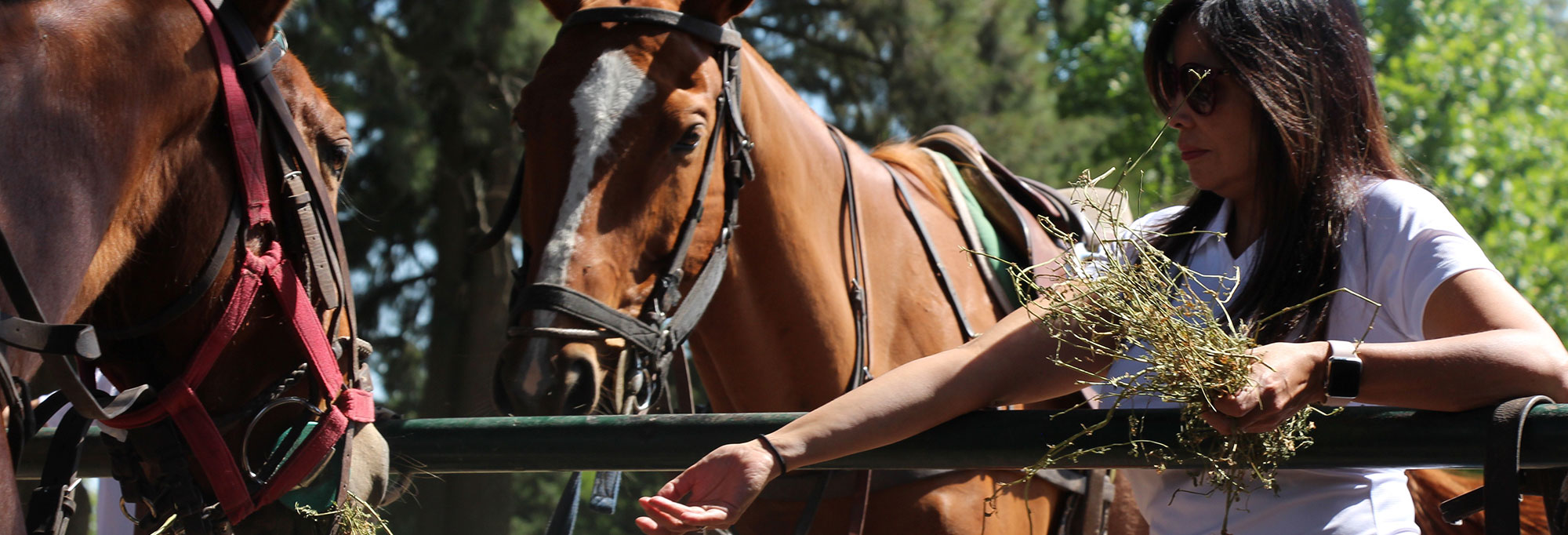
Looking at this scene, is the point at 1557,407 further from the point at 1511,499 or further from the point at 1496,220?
the point at 1496,220

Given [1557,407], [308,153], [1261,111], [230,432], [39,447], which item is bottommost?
[39,447]

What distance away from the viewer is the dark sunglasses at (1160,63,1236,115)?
1.87 metres

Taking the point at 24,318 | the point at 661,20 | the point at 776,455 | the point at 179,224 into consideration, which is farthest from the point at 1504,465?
the point at 179,224

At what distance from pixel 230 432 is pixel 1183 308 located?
5.20ft

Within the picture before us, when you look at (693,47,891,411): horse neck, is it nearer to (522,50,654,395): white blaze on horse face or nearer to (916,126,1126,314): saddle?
(522,50,654,395): white blaze on horse face

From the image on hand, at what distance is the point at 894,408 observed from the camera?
181cm

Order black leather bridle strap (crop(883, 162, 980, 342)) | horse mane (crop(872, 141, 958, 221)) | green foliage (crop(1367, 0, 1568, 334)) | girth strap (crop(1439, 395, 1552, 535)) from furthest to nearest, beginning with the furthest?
1. green foliage (crop(1367, 0, 1568, 334))
2. horse mane (crop(872, 141, 958, 221))
3. black leather bridle strap (crop(883, 162, 980, 342))
4. girth strap (crop(1439, 395, 1552, 535))

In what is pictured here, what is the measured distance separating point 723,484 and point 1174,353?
0.63 m

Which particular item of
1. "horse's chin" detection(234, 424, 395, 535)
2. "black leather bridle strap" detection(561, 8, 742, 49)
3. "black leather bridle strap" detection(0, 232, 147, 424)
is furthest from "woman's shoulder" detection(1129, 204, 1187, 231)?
"black leather bridle strap" detection(0, 232, 147, 424)

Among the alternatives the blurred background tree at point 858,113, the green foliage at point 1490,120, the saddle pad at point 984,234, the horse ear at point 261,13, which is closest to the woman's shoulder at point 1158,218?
the saddle pad at point 984,234

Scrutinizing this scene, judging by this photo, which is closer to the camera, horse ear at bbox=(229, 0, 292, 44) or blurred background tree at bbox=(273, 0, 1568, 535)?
horse ear at bbox=(229, 0, 292, 44)

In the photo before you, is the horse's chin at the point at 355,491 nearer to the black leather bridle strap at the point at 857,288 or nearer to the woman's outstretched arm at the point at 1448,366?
the black leather bridle strap at the point at 857,288

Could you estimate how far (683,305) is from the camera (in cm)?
243

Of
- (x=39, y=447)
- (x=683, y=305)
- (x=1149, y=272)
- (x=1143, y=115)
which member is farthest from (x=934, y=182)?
(x=1143, y=115)
